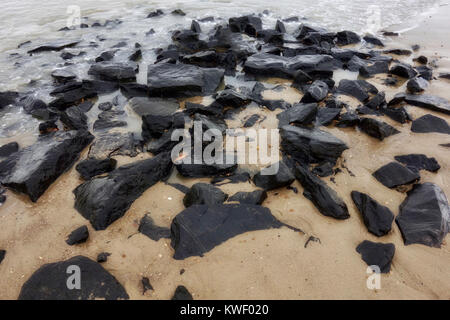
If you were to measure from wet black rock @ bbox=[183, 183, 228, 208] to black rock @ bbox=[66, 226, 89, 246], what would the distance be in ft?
3.90

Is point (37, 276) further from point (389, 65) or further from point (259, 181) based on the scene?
point (389, 65)

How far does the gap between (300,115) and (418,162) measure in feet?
6.29

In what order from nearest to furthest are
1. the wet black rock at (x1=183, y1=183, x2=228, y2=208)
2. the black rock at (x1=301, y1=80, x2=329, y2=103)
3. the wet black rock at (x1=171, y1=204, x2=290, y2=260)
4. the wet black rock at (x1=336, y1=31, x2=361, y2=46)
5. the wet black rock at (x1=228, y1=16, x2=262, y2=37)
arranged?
the wet black rock at (x1=171, y1=204, x2=290, y2=260) < the wet black rock at (x1=183, y1=183, x2=228, y2=208) < the black rock at (x1=301, y1=80, x2=329, y2=103) < the wet black rock at (x1=336, y1=31, x2=361, y2=46) < the wet black rock at (x1=228, y1=16, x2=262, y2=37)

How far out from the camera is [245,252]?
3.09 meters

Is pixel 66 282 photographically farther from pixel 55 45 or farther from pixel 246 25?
pixel 246 25

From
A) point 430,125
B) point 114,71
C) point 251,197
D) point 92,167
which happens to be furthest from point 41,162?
point 430,125

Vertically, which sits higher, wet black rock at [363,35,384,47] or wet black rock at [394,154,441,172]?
wet black rock at [363,35,384,47]

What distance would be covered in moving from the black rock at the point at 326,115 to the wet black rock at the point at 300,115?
0.15m

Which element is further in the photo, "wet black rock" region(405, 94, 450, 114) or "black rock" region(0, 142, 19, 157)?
"wet black rock" region(405, 94, 450, 114)

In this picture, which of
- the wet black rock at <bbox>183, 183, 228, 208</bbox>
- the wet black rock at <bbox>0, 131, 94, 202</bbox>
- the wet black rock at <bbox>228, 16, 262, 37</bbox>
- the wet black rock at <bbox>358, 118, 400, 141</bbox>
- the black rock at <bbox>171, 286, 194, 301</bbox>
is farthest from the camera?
the wet black rock at <bbox>228, 16, 262, 37</bbox>

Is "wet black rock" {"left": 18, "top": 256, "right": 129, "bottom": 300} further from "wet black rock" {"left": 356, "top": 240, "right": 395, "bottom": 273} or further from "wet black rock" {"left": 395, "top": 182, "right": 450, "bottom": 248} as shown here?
"wet black rock" {"left": 395, "top": 182, "right": 450, "bottom": 248}

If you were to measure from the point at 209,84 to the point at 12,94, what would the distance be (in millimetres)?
4156

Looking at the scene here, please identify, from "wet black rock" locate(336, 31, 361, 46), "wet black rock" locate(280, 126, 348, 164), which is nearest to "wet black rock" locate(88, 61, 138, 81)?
"wet black rock" locate(280, 126, 348, 164)

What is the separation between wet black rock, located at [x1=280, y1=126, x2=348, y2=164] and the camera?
4230 millimetres
